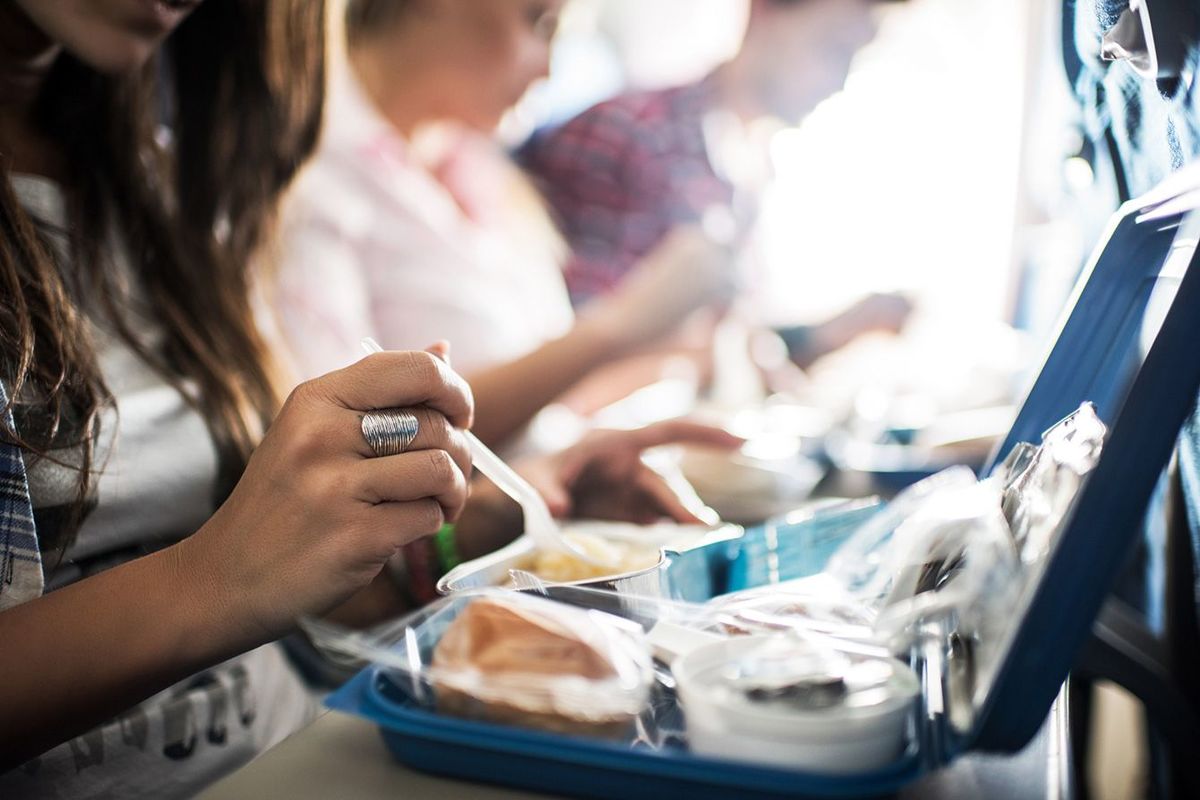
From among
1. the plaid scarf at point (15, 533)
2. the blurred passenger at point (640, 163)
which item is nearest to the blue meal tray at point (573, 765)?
the plaid scarf at point (15, 533)

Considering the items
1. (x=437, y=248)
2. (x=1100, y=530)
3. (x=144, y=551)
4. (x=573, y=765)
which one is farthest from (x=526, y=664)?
(x=437, y=248)

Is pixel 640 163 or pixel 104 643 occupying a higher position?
pixel 640 163

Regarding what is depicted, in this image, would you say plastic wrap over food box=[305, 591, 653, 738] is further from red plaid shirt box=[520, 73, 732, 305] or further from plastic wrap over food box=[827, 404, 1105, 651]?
red plaid shirt box=[520, 73, 732, 305]

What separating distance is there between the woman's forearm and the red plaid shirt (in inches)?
68.2

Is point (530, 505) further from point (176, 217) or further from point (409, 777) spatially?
point (176, 217)

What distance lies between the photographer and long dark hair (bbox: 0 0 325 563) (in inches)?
23.4

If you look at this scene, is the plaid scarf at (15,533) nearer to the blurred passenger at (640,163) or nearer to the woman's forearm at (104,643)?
the woman's forearm at (104,643)

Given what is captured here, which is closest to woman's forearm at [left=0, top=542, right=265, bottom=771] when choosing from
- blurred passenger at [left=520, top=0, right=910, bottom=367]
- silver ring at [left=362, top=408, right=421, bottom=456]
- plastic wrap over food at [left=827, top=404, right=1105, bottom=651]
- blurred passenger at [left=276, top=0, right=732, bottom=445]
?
silver ring at [left=362, top=408, right=421, bottom=456]

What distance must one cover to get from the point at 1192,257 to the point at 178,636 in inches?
20.5

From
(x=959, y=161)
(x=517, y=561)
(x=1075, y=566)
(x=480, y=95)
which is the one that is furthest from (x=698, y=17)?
(x=1075, y=566)

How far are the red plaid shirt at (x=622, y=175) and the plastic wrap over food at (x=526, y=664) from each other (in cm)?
176

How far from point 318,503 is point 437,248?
1.05 meters

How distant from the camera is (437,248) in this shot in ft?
4.77

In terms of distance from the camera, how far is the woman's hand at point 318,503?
1.53ft
